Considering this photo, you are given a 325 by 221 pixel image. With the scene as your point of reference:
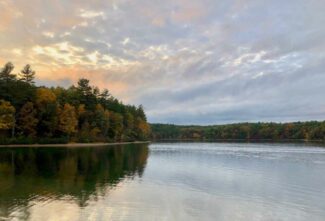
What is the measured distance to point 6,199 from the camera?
21.5m

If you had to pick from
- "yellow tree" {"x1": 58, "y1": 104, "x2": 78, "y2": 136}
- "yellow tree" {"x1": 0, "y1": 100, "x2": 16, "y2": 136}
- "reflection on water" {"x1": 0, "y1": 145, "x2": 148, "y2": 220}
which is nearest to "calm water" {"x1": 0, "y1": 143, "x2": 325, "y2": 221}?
"reflection on water" {"x1": 0, "y1": 145, "x2": 148, "y2": 220}

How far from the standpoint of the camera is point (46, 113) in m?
100

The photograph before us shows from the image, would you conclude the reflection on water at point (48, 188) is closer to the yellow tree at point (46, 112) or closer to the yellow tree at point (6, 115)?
the yellow tree at point (6, 115)

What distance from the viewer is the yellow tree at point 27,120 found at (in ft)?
312

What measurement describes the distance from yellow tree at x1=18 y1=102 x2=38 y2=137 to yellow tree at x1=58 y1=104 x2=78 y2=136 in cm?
860

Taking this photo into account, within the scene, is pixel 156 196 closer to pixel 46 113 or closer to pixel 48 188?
pixel 48 188

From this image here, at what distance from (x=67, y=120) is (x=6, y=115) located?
63.9 feet

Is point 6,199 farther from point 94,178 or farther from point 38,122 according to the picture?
point 38,122

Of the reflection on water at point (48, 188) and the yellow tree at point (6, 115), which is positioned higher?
the yellow tree at point (6, 115)

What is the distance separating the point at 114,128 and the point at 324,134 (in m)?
115

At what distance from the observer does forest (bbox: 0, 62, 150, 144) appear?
93.5 meters

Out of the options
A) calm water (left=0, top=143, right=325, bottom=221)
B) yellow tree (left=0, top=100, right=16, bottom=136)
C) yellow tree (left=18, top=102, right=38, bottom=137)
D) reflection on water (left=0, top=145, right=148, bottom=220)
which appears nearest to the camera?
calm water (left=0, top=143, right=325, bottom=221)

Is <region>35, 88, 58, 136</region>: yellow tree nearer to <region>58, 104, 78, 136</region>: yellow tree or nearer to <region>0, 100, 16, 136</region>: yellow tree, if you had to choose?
<region>58, 104, 78, 136</region>: yellow tree

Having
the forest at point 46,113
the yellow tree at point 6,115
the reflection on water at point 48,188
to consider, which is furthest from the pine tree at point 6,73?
the reflection on water at point 48,188
